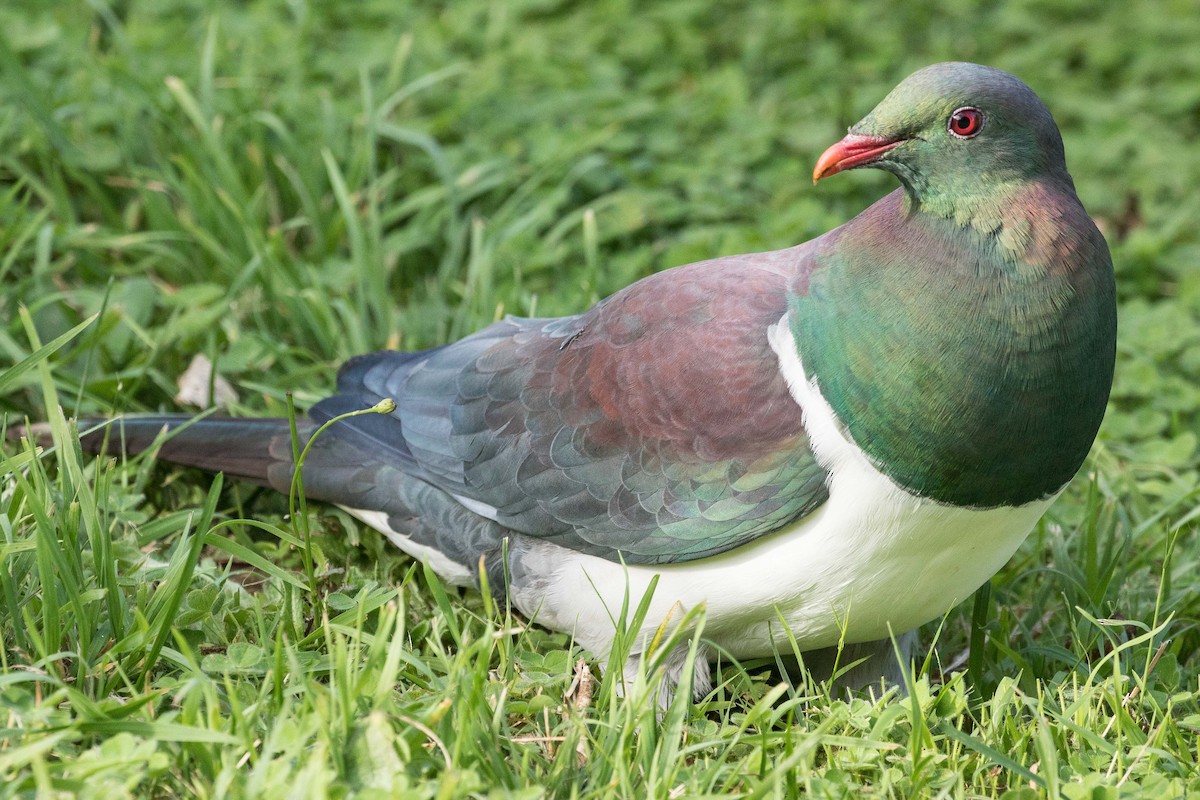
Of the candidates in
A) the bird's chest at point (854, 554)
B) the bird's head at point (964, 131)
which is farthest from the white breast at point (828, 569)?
the bird's head at point (964, 131)

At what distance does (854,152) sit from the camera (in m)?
2.50

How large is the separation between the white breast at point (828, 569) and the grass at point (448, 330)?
135mm

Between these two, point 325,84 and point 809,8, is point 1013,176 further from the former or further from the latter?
point 809,8

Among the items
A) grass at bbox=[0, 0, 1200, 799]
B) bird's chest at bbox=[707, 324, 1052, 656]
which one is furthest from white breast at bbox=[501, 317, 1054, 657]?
grass at bbox=[0, 0, 1200, 799]

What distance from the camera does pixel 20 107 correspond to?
437cm

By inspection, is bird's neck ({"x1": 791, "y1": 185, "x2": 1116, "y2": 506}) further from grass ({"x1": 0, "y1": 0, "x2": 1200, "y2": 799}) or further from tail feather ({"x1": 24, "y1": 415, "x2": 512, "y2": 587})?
tail feather ({"x1": 24, "y1": 415, "x2": 512, "y2": 587})

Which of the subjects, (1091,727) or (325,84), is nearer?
(1091,727)

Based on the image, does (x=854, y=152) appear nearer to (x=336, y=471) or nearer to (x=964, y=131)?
(x=964, y=131)

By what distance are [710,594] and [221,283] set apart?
2.16 m

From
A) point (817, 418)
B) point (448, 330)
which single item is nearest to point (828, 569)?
point (817, 418)

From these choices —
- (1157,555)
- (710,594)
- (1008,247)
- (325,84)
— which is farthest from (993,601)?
(325,84)

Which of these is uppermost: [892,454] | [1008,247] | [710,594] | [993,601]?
[1008,247]

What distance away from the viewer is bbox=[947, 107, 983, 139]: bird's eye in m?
2.40

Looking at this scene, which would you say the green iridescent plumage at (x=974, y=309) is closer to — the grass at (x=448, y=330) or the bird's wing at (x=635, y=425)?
the bird's wing at (x=635, y=425)
